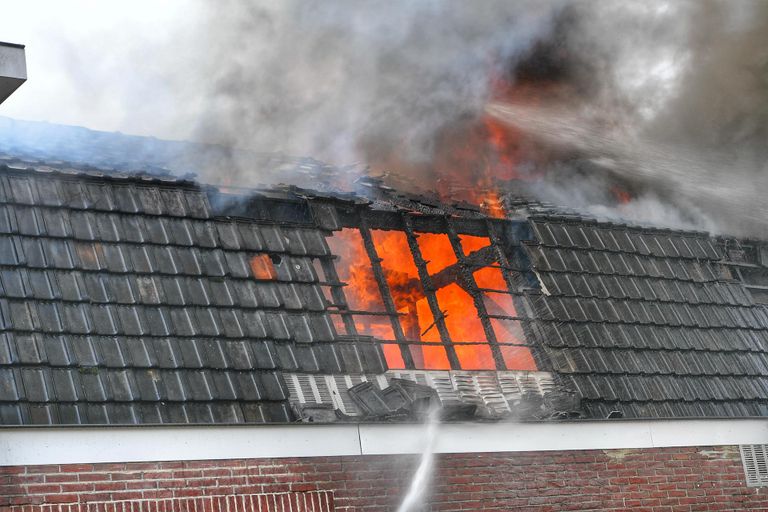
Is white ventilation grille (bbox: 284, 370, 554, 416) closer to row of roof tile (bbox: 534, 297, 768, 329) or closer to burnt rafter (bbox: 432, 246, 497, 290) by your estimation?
row of roof tile (bbox: 534, 297, 768, 329)

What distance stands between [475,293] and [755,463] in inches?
126

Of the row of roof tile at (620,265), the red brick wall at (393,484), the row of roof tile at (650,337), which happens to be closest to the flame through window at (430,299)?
the row of roof tile at (650,337)

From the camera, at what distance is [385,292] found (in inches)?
398

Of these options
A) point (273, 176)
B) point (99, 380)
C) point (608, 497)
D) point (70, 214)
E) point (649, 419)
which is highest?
point (273, 176)

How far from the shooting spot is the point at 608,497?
9875 mm

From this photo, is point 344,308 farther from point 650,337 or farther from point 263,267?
point 650,337

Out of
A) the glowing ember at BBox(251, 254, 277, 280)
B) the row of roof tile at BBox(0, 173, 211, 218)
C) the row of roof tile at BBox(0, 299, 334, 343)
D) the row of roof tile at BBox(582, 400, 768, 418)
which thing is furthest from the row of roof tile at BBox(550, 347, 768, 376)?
the row of roof tile at BBox(0, 173, 211, 218)

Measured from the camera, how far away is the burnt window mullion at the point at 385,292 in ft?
31.9

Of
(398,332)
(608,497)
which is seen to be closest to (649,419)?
(608,497)

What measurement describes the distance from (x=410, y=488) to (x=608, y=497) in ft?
6.98

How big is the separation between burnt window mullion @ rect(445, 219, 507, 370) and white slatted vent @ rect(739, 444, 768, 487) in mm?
2629

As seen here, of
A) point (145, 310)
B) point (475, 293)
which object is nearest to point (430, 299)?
point (475, 293)

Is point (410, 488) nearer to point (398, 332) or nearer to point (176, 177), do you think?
point (398, 332)

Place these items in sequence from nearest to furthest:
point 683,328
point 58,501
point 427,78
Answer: point 58,501 → point 683,328 → point 427,78
